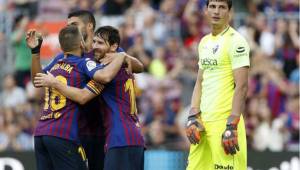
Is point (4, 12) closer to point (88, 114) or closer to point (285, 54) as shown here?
point (285, 54)

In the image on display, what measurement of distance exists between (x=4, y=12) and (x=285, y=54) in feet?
19.0

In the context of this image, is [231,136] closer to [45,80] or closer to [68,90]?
[68,90]

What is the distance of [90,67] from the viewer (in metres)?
8.91

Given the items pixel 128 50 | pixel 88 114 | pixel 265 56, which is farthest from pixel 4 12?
pixel 88 114

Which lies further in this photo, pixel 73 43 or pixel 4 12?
pixel 4 12

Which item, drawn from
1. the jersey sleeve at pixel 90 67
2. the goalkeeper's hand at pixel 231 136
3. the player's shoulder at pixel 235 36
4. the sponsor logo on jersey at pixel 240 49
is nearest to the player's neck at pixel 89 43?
the jersey sleeve at pixel 90 67

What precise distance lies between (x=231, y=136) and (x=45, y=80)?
186 cm

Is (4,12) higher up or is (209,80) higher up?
(4,12)

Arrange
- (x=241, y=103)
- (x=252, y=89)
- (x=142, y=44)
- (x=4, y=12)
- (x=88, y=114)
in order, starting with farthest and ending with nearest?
(x=4, y=12) < (x=142, y=44) < (x=252, y=89) < (x=88, y=114) < (x=241, y=103)

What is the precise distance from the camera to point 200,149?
9.12 meters

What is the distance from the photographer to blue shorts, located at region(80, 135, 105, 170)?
9.40 meters

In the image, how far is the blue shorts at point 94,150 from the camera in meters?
9.40

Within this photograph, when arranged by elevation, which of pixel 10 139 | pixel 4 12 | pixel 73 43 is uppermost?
pixel 4 12

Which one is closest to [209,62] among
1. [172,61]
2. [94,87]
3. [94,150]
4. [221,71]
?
[221,71]
